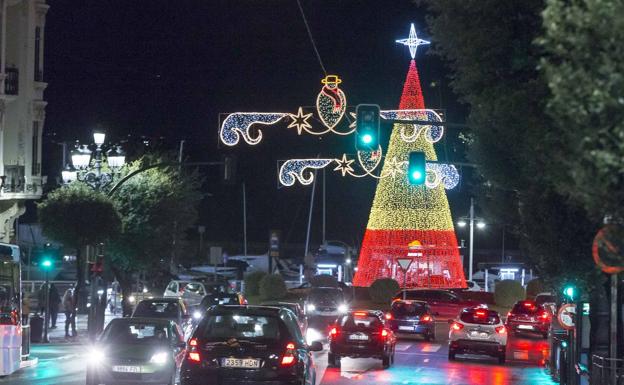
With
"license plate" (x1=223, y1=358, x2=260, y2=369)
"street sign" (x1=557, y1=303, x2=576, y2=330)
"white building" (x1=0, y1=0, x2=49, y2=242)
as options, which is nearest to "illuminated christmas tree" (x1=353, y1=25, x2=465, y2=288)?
"white building" (x1=0, y1=0, x2=49, y2=242)

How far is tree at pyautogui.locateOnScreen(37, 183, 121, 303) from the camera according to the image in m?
38.1

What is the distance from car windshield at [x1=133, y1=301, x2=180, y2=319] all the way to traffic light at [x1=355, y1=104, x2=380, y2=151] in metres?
9.94

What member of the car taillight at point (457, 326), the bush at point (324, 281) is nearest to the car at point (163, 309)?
the car taillight at point (457, 326)

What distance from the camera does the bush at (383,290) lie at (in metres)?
54.7

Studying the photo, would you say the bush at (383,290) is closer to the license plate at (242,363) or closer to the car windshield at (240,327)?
the car windshield at (240,327)

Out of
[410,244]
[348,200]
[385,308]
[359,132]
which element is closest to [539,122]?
[359,132]

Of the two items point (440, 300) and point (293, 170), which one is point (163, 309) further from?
point (440, 300)

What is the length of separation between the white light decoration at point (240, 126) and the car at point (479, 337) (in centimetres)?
1060

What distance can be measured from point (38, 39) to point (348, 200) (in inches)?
2101

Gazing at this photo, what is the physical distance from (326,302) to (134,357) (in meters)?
27.8

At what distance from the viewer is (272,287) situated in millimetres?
55688

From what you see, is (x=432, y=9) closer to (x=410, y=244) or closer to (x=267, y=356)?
(x=267, y=356)

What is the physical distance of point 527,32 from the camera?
12.9m

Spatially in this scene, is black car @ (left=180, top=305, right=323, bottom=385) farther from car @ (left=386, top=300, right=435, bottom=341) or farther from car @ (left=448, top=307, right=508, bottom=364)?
car @ (left=386, top=300, right=435, bottom=341)
